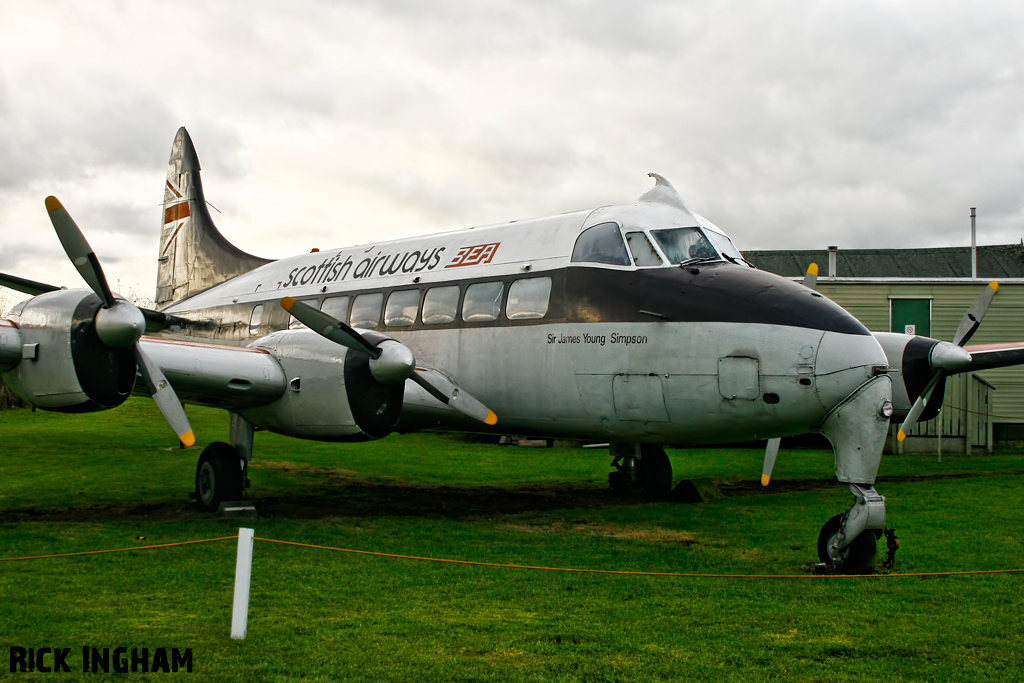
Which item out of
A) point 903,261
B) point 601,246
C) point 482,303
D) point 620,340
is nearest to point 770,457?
point 620,340

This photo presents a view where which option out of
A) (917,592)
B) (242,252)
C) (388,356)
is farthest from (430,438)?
(917,592)

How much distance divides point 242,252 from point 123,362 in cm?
843

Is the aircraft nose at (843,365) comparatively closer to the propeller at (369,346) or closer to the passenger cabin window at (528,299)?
the passenger cabin window at (528,299)

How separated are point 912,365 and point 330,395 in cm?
639

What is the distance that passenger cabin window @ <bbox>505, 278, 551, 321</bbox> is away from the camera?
9.90 m

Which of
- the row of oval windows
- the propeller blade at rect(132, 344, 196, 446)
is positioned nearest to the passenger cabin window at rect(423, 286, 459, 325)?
the row of oval windows

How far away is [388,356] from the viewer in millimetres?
8969

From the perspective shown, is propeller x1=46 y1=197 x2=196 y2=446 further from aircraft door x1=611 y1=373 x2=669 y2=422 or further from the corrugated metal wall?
the corrugated metal wall

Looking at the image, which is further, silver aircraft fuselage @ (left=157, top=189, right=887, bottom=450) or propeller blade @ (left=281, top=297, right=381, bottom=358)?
propeller blade @ (left=281, top=297, right=381, bottom=358)

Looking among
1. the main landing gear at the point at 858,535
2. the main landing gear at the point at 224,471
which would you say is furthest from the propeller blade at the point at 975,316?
the main landing gear at the point at 224,471

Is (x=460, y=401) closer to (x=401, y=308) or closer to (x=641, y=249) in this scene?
(x=401, y=308)

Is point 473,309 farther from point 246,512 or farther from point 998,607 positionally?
point 998,607

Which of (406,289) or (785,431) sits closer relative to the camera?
(785,431)

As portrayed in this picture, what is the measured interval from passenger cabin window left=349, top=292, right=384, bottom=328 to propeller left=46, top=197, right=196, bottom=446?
3.58 metres
